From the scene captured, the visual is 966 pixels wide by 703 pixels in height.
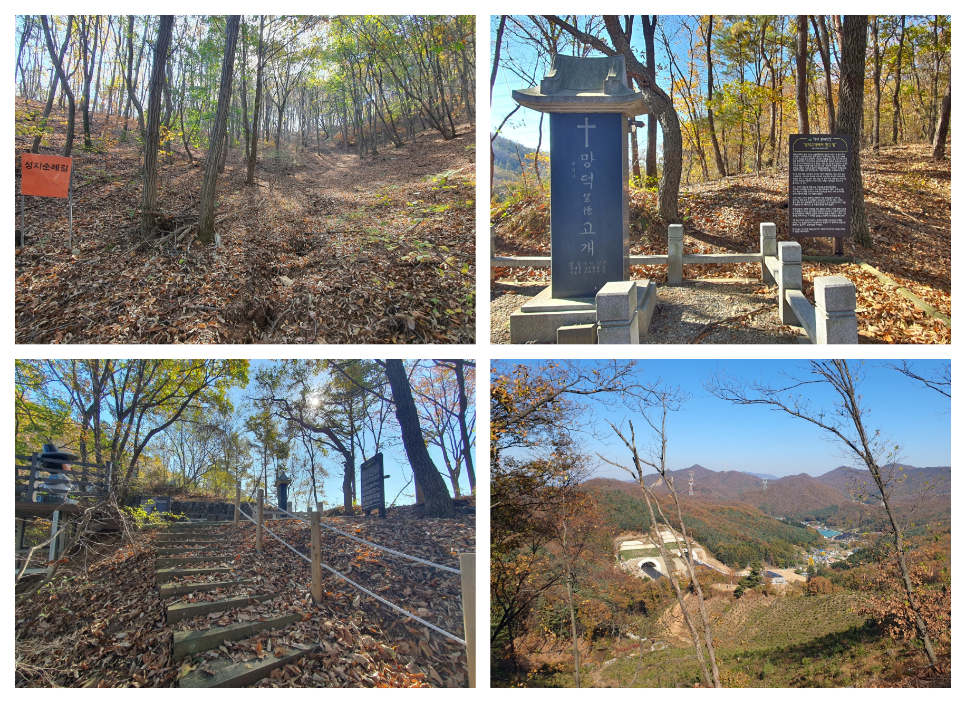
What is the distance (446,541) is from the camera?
156 inches

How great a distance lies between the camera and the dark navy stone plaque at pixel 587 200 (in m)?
5.59

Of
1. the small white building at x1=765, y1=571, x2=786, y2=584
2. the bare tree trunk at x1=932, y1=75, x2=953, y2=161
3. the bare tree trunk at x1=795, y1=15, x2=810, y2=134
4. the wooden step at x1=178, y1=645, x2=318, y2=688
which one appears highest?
the bare tree trunk at x1=795, y1=15, x2=810, y2=134

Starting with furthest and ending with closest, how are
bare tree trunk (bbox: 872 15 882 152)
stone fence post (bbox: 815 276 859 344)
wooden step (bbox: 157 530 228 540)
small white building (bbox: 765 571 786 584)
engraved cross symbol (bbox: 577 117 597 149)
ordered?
bare tree trunk (bbox: 872 15 882 152) → engraved cross symbol (bbox: 577 117 597 149) → wooden step (bbox: 157 530 228 540) → stone fence post (bbox: 815 276 859 344) → small white building (bbox: 765 571 786 584)

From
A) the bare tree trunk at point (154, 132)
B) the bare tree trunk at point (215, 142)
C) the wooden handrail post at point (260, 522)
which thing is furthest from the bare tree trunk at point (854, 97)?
the bare tree trunk at point (154, 132)

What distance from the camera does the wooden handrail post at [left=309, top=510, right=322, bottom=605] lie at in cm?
434

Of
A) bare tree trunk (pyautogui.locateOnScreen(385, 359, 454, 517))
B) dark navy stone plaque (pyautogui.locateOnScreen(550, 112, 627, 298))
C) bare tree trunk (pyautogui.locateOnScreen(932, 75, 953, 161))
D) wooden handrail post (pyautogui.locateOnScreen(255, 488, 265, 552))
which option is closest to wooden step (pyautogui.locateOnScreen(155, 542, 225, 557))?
wooden handrail post (pyautogui.locateOnScreen(255, 488, 265, 552))

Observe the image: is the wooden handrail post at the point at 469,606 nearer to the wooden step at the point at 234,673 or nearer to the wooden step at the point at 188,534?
the wooden step at the point at 234,673

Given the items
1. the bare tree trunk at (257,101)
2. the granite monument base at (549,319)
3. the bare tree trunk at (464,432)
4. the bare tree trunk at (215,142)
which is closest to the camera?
the bare tree trunk at (464,432)

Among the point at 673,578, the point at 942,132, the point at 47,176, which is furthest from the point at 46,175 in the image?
the point at 942,132

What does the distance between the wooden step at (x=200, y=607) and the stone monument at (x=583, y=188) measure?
3086 mm

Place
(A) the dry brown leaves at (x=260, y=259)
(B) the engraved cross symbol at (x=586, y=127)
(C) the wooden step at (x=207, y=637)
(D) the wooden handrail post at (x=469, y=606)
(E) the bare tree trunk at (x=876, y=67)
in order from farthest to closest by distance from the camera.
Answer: (E) the bare tree trunk at (x=876, y=67)
(B) the engraved cross symbol at (x=586, y=127)
(A) the dry brown leaves at (x=260, y=259)
(C) the wooden step at (x=207, y=637)
(D) the wooden handrail post at (x=469, y=606)

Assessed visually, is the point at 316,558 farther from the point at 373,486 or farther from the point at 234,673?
the point at 234,673

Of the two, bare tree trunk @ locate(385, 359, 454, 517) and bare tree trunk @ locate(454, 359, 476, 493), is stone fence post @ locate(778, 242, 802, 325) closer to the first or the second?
bare tree trunk @ locate(454, 359, 476, 493)

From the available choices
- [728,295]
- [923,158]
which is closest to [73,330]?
[728,295]
